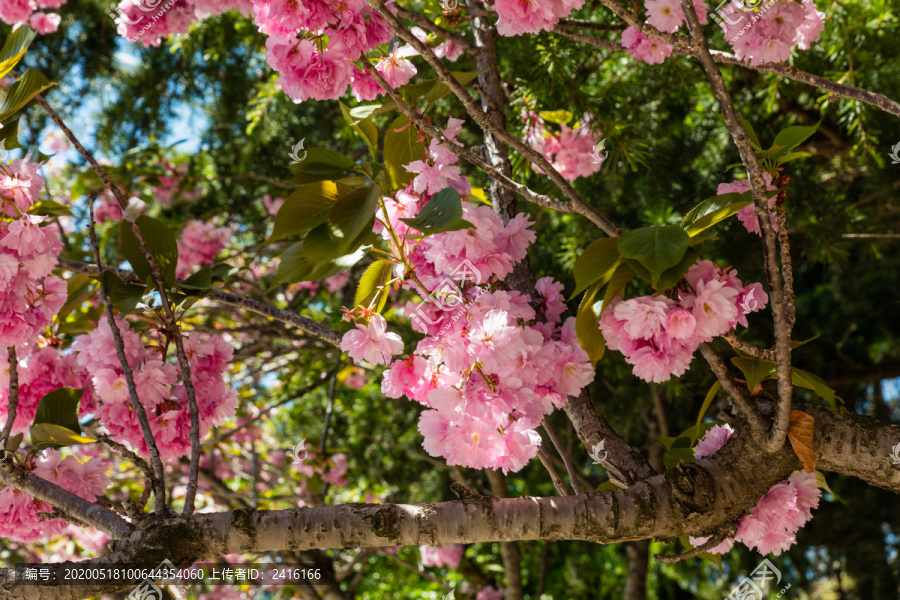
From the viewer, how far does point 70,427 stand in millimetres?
1230

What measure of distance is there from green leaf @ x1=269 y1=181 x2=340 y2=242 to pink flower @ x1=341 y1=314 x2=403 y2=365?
167 mm

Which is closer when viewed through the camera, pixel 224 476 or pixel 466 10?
pixel 466 10

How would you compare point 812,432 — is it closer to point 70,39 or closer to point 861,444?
point 861,444

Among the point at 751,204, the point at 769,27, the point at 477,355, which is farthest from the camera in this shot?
the point at 769,27

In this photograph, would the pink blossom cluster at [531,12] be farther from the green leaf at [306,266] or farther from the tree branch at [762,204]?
the green leaf at [306,266]

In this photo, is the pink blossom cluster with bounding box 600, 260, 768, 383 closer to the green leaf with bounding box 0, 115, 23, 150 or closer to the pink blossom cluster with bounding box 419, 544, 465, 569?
the green leaf with bounding box 0, 115, 23, 150

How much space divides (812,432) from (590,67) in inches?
72.7

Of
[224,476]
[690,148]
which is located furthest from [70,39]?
[690,148]

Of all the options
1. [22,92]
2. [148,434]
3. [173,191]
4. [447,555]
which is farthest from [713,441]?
[173,191]

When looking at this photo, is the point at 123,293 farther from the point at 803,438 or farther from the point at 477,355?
the point at 803,438

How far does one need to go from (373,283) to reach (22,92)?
692 millimetres

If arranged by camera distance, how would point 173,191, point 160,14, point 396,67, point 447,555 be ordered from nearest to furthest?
1. point 396,67
2. point 160,14
3. point 173,191
4. point 447,555

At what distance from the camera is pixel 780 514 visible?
41.8 inches

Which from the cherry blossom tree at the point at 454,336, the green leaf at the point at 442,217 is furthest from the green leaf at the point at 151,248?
the green leaf at the point at 442,217
